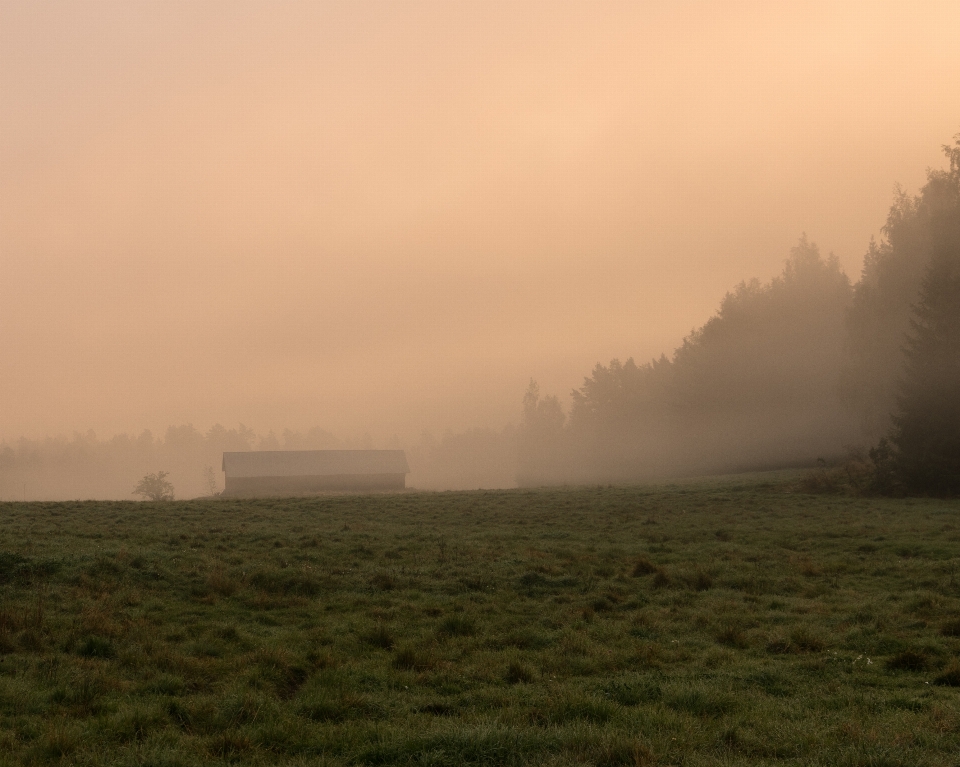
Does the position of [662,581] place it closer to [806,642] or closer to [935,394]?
[806,642]

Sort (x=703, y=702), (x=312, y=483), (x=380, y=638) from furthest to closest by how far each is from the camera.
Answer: (x=312, y=483)
(x=380, y=638)
(x=703, y=702)

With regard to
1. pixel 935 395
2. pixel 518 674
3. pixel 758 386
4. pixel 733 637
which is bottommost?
pixel 733 637

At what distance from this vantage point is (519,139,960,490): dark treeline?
4575cm

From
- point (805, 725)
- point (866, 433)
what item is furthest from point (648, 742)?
point (866, 433)

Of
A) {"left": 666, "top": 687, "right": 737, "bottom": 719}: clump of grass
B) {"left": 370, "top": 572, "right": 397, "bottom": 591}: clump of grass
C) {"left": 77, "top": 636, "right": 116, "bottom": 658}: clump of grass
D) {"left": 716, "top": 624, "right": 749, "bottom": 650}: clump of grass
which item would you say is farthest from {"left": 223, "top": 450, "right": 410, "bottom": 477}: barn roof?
{"left": 666, "top": 687, "right": 737, "bottom": 719}: clump of grass

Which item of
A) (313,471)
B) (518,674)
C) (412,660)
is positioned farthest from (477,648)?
(313,471)

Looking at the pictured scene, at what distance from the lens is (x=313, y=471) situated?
127125mm

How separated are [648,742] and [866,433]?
220 feet

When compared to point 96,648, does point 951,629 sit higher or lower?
lower

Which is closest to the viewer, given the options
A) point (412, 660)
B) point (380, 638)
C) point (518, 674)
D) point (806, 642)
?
point (518, 674)

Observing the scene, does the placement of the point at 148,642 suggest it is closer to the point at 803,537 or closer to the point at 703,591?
the point at 703,591

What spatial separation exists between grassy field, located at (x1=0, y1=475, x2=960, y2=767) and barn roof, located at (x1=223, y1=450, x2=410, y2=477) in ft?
330

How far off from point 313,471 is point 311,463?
8.39 ft

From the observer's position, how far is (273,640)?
14227 millimetres
